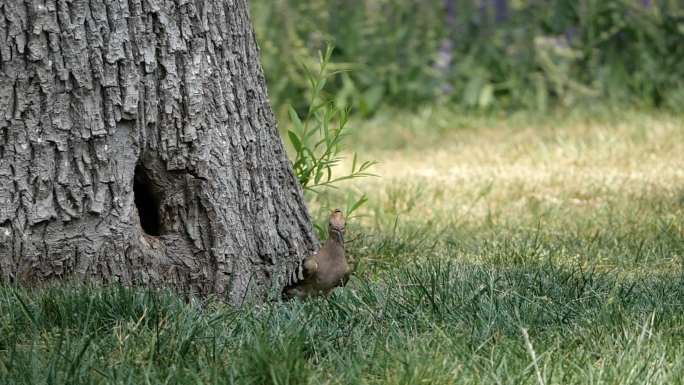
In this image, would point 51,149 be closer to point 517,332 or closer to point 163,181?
point 163,181

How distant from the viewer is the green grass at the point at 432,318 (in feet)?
7.68

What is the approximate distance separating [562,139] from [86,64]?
433cm

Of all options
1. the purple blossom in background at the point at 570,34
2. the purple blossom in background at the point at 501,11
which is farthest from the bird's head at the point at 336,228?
the purple blossom in background at the point at 501,11

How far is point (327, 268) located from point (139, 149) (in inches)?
30.4

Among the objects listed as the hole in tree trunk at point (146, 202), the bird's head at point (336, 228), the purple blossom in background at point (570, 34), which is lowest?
the bird's head at point (336, 228)

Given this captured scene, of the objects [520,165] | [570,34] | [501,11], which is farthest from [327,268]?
[501,11]

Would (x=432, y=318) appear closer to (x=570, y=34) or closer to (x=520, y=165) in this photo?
(x=520, y=165)

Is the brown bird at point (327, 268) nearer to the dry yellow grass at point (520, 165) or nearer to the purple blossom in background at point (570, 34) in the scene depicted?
the dry yellow grass at point (520, 165)

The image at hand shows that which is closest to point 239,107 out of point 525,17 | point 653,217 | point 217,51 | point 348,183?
point 217,51

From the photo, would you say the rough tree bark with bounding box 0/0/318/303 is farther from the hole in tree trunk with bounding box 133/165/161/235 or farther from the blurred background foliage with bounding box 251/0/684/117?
the blurred background foliage with bounding box 251/0/684/117

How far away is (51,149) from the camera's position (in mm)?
2881

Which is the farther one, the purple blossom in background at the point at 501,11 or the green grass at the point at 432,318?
the purple blossom in background at the point at 501,11

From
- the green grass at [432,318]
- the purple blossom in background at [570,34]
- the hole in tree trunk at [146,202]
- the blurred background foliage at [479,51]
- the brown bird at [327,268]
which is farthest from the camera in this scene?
the purple blossom in background at [570,34]

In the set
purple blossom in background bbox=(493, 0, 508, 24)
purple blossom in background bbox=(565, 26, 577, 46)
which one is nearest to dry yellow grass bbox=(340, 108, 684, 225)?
purple blossom in background bbox=(565, 26, 577, 46)
